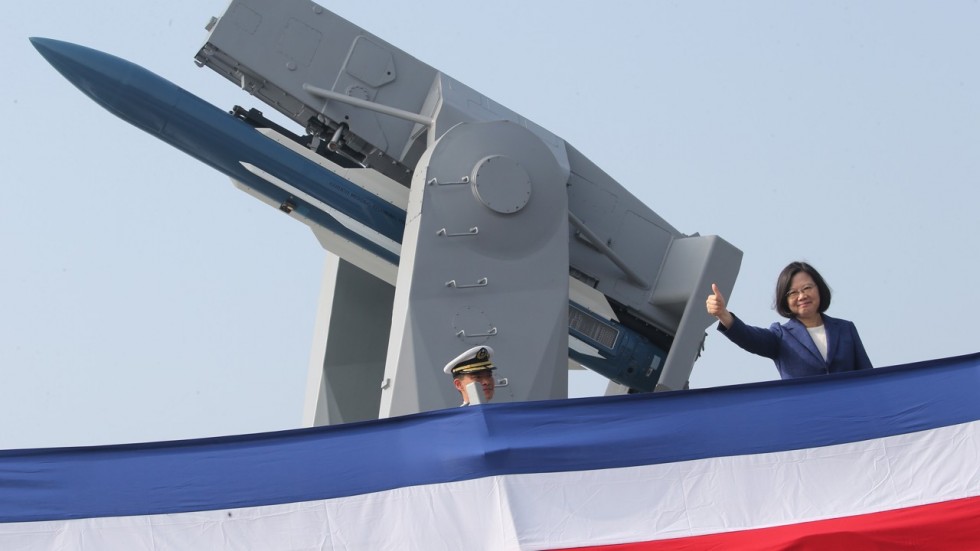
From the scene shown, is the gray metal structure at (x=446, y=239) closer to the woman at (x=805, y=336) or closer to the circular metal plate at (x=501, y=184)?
the circular metal plate at (x=501, y=184)

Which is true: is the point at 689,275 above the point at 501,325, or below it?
above

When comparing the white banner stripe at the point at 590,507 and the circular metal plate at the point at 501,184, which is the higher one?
the circular metal plate at the point at 501,184

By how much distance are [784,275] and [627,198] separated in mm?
5901

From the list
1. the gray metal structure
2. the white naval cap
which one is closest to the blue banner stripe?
the white naval cap

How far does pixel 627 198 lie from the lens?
38.4 feet

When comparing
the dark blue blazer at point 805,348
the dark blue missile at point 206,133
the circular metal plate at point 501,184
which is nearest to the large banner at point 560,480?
the dark blue blazer at point 805,348

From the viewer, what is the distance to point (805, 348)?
577 centimetres

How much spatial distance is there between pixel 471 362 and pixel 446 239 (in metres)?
4.16

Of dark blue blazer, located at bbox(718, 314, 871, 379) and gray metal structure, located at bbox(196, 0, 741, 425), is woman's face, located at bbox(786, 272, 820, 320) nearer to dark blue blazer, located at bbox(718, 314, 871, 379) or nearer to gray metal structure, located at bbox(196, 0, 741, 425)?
dark blue blazer, located at bbox(718, 314, 871, 379)

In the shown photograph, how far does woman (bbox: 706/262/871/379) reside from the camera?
5.75 meters

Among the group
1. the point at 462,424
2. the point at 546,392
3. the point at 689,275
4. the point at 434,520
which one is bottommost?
the point at 434,520

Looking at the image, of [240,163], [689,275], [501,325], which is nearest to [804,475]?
[501,325]

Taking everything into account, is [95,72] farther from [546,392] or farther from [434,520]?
[434,520]

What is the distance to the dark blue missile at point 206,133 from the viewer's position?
11.0 metres
